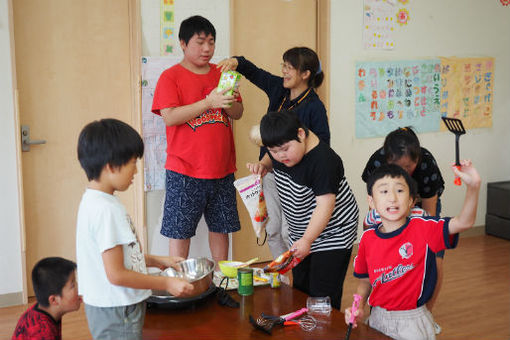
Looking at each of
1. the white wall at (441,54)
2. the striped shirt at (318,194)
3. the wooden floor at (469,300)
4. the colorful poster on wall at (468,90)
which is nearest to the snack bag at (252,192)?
the striped shirt at (318,194)

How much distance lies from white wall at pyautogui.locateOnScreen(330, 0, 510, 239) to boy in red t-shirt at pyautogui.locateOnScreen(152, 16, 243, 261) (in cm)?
116

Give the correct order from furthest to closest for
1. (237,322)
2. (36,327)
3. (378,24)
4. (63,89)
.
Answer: (378,24) → (63,89) → (237,322) → (36,327)

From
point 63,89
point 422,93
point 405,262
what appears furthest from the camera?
point 422,93

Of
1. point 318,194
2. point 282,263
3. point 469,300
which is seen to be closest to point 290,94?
point 318,194

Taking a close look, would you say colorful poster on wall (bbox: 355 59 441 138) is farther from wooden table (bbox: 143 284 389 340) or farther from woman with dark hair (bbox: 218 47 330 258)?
wooden table (bbox: 143 284 389 340)

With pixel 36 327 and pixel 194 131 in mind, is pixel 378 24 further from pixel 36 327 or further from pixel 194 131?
pixel 36 327

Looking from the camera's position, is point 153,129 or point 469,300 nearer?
point 469,300

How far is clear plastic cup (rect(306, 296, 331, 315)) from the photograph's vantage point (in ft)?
6.06

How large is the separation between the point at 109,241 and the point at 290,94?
5.71 feet

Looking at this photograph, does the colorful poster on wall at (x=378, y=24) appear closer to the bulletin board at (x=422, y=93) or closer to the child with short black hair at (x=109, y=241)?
the bulletin board at (x=422, y=93)

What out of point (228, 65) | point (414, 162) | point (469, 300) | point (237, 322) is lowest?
point (469, 300)

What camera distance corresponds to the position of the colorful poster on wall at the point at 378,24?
4113mm

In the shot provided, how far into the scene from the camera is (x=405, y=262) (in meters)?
1.89

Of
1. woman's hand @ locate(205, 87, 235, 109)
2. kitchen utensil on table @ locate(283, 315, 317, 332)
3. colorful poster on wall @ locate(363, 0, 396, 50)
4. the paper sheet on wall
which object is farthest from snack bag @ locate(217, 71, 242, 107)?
colorful poster on wall @ locate(363, 0, 396, 50)
